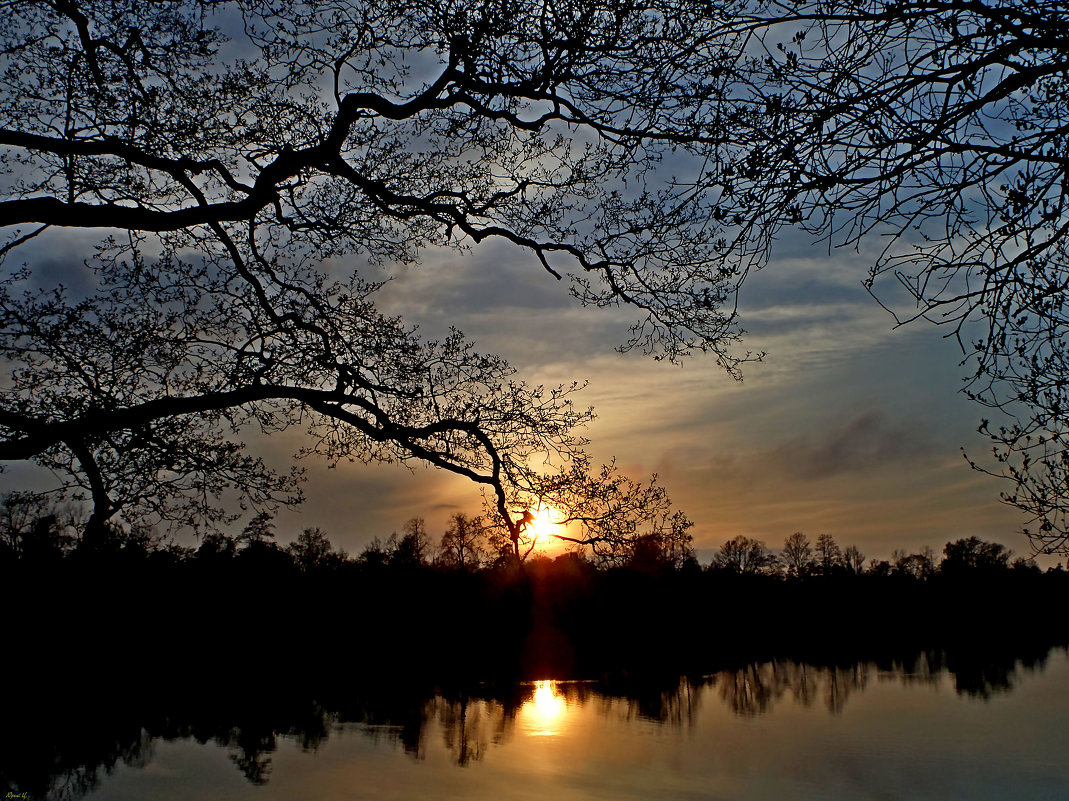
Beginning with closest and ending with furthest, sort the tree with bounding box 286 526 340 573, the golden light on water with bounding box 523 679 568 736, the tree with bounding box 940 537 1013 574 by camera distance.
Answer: the golden light on water with bounding box 523 679 568 736
the tree with bounding box 286 526 340 573
the tree with bounding box 940 537 1013 574

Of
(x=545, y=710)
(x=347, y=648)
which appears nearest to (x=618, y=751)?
(x=545, y=710)

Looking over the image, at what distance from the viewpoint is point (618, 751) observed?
11953 mm

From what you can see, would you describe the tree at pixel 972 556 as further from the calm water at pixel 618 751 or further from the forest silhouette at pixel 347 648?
the calm water at pixel 618 751

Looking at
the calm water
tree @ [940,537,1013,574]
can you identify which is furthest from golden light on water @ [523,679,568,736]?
tree @ [940,537,1013,574]

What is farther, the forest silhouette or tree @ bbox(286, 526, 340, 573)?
tree @ bbox(286, 526, 340, 573)

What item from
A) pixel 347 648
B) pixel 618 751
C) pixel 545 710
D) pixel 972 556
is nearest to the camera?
pixel 618 751

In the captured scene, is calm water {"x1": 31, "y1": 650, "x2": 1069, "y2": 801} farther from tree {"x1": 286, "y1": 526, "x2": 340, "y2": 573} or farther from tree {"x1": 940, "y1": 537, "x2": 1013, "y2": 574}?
tree {"x1": 940, "y1": 537, "x2": 1013, "y2": 574}

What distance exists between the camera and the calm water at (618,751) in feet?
30.7

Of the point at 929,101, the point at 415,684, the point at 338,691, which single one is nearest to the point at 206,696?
the point at 338,691

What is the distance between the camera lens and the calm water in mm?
9352

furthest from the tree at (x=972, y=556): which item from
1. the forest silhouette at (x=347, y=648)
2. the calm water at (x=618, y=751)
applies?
the calm water at (x=618, y=751)

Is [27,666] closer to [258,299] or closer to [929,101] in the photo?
[258,299]

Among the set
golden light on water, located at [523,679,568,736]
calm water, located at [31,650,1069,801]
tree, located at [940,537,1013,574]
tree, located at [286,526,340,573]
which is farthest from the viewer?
tree, located at [940,537,1013,574]

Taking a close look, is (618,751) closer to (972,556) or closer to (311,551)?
(311,551)
